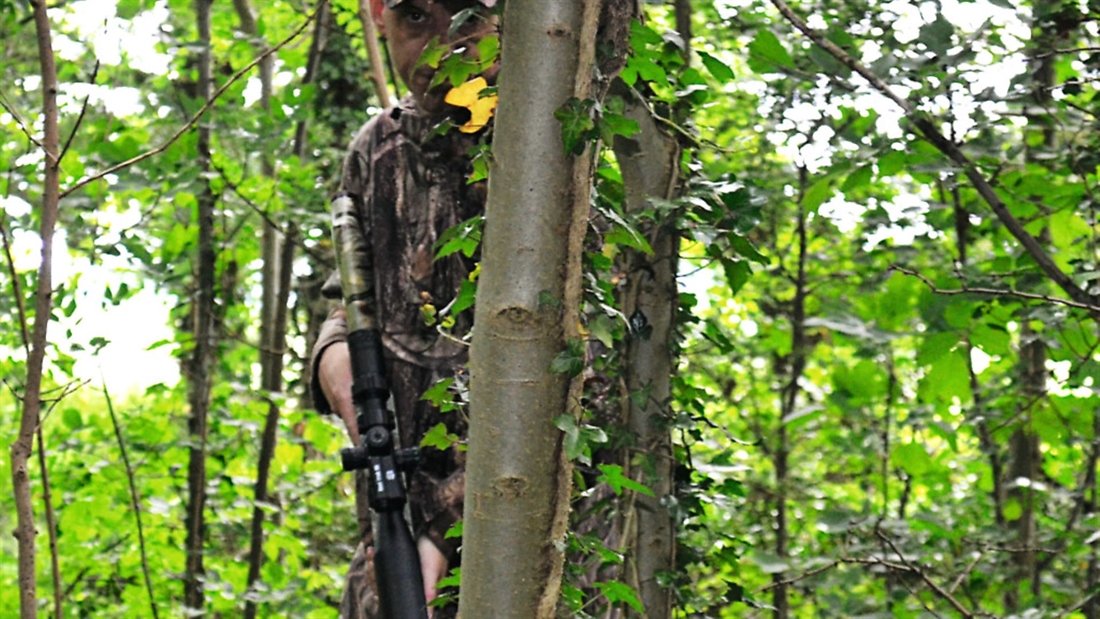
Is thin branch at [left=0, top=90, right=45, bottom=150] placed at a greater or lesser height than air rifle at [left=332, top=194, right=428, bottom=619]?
greater

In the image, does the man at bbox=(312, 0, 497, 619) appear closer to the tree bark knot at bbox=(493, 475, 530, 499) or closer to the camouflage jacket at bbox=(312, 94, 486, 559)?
the camouflage jacket at bbox=(312, 94, 486, 559)

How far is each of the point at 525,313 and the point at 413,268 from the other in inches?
45.0

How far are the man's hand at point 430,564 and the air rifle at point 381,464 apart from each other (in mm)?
93

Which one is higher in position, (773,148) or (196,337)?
(773,148)

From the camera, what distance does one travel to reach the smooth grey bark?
197 centimetres

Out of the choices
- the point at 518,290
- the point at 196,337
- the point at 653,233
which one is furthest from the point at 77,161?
the point at 518,290

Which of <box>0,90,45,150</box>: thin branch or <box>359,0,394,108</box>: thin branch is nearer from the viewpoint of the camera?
<box>0,90,45,150</box>: thin branch

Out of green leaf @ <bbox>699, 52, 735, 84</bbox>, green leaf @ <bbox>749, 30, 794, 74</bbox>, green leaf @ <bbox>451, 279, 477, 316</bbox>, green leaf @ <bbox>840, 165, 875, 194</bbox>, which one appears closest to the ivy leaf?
green leaf @ <bbox>451, 279, 477, 316</bbox>

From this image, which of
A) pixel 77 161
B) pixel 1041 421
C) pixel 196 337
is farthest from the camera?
pixel 196 337

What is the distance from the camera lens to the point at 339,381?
7.27 ft

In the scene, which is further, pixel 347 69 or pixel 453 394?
pixel 347 69

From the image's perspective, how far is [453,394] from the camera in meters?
1.43

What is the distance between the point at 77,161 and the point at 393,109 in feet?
6.96

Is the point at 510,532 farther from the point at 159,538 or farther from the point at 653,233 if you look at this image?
the point at 159,538
